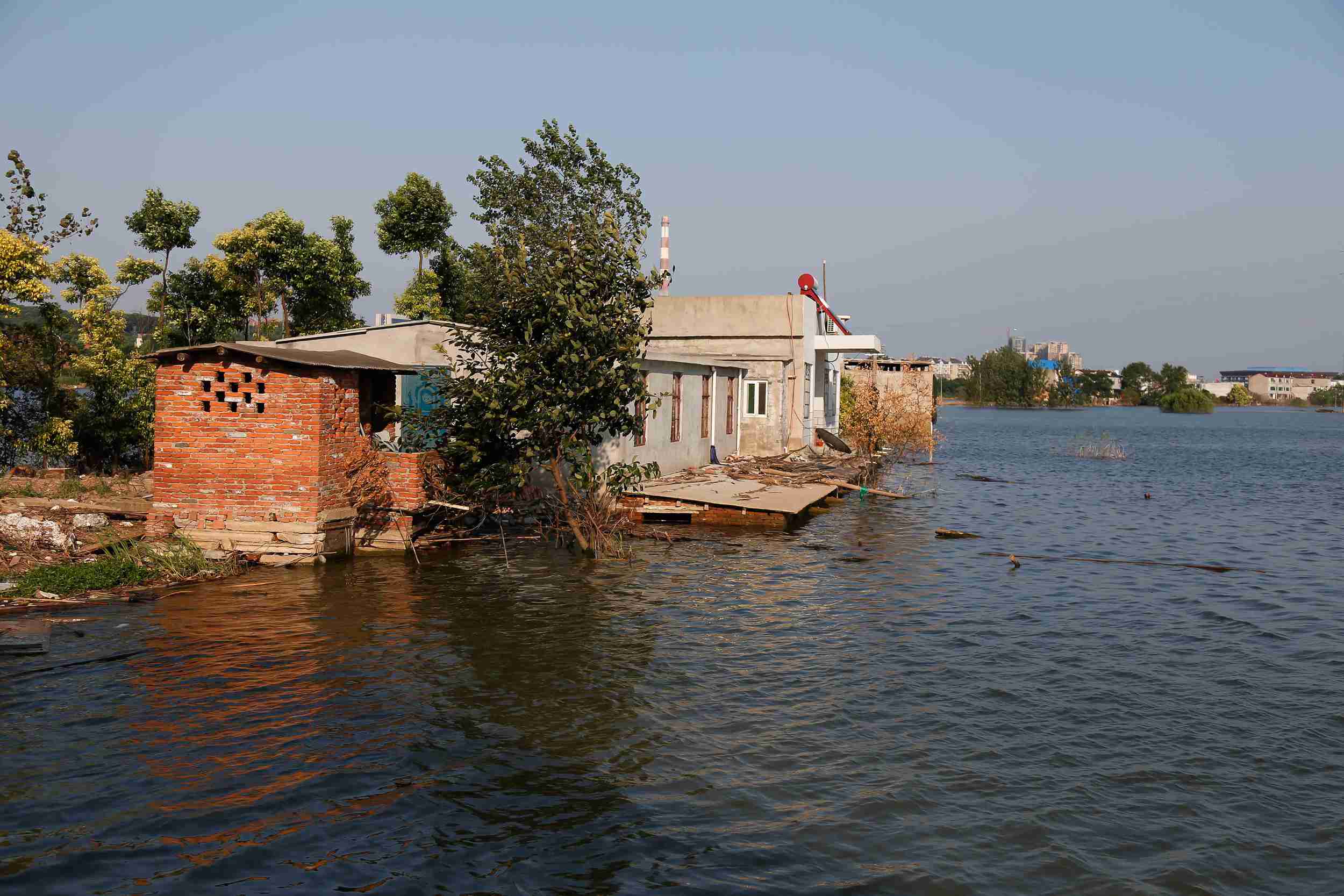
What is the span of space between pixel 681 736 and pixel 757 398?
74.5 feet

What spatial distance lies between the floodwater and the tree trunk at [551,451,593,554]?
0.76m

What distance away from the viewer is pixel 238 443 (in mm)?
13766

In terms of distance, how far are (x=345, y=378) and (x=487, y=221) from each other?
Answer: 80.0 feet

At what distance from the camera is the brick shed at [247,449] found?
44.8 ft

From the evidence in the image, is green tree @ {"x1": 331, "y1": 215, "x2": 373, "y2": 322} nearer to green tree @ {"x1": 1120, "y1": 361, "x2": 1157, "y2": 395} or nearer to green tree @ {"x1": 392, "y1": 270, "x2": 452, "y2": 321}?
green tree @ {"x1": 392, "y1": 270, "x2": 452, "y2": 321}

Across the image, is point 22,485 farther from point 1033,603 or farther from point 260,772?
point 1033,603

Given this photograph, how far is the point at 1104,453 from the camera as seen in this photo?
1850 inches

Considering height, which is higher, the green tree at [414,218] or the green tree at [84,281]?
the green tree at [414,218]

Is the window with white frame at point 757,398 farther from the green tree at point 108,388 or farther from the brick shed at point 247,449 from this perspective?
the brick shed at point 247,449

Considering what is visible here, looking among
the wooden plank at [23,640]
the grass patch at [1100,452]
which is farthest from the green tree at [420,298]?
the grass patch at [1100,452]

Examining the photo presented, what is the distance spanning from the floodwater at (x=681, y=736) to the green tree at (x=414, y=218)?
1791cm

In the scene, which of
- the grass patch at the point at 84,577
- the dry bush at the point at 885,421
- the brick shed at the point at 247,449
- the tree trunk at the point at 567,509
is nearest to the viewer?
the grass patch at the point at 84,577

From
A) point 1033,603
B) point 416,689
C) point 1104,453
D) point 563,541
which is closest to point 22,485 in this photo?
point 563,541

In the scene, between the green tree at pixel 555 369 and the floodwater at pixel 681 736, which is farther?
the green tree at pixel 555 369
